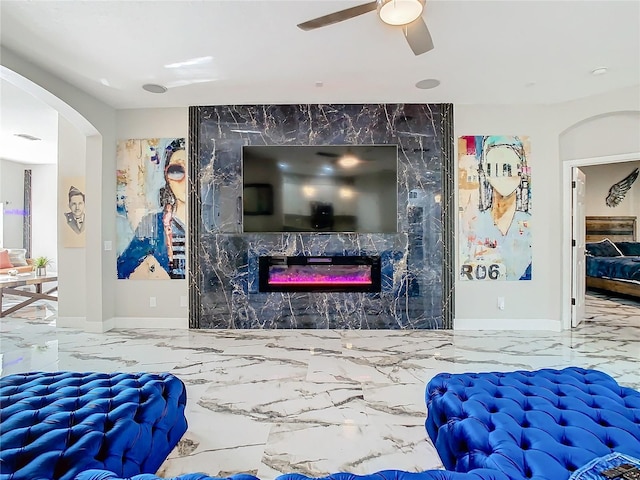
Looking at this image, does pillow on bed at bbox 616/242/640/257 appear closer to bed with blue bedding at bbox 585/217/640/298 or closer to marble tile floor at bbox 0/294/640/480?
bed with blue bedding at bbox 585/217/640/298

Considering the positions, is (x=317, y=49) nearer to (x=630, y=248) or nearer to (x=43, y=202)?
(x=630, y=248)

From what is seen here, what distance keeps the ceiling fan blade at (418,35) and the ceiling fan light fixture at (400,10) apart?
65mm

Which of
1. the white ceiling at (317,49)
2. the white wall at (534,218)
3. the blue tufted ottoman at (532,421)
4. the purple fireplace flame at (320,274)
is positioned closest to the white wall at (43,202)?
the white wall at (534,218)

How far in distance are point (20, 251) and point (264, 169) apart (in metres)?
6.67

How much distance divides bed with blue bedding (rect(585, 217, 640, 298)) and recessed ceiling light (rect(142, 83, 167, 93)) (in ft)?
27.0

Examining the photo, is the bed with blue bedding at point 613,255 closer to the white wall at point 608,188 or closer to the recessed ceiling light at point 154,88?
the white wall at point 608,188

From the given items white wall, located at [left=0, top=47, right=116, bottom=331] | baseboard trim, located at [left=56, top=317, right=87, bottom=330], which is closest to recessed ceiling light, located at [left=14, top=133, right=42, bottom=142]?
white wall, located at [left=0, top=47, right=116, bottom=331]

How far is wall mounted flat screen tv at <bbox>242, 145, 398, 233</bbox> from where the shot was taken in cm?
444

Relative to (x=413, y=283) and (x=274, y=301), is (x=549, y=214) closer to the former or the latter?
(x=413, y=283)

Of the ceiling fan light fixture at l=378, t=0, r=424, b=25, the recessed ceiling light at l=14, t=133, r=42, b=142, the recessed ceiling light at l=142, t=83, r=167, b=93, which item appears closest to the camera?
the ceiling fan light fixture at l=378, t=0, r=424, b=25

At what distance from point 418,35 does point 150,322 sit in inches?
176

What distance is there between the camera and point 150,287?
4.61 meters

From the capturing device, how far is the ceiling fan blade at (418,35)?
92.0 inches

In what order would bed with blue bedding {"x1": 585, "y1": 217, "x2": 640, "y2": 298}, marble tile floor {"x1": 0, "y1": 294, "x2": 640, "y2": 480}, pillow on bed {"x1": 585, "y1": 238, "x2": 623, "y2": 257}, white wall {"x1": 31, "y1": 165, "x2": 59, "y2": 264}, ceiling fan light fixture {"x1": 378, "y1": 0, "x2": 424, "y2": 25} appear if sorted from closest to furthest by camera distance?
marble tile floor {"x1": 0, "y1": 294, "x2": 640, "y2": 480}
ceiling fan light fixture {"x1": 378, "y1": 0, "x2": 424, "y2": 25}
bed with blue bedding {"x1": 585, "y1": 217, "x2": 640, "y2": 298}
pillow on bed {"x1": 585, "y1": 238, "x2": 623, "y2": 257}
white wall {"x1": 31, "y1": 165, "x2": 59, "y2": 264}
